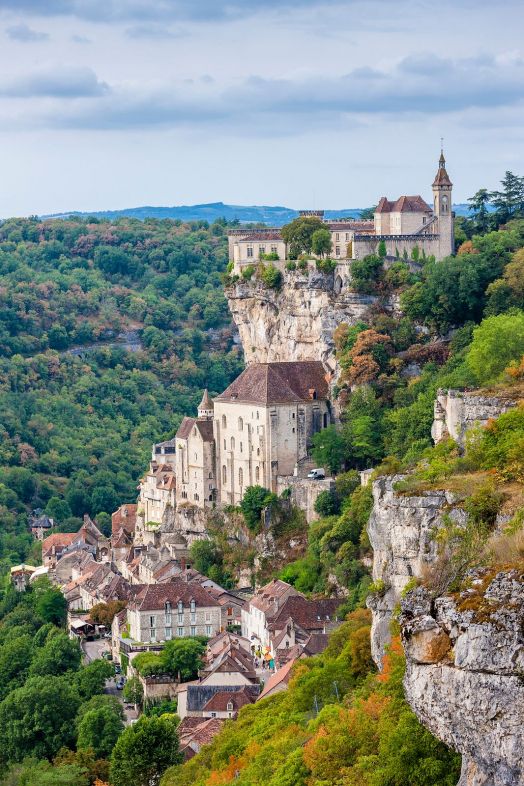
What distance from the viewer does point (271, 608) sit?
65.9 m

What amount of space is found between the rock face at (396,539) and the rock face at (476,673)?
11.6m

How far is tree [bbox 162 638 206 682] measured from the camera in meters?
63.8

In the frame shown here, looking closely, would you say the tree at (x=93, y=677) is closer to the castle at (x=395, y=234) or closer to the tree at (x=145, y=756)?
the tree at (x=145, y=756)

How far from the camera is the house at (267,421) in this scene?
74.5 meters

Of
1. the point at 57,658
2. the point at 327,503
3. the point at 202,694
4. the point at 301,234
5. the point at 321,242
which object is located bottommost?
the point at 57,658

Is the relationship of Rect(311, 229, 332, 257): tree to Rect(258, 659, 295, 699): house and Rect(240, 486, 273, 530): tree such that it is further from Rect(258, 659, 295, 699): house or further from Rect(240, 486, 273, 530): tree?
Rect(258, 659, 295, 699): house

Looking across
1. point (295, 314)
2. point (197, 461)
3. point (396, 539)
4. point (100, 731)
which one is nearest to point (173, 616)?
point (197, 461)

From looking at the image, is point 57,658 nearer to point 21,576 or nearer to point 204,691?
point 204,691

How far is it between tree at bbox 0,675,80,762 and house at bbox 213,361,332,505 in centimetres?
1560

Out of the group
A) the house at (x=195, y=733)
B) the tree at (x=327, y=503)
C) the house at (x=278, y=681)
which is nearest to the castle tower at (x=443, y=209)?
the tree at (x=327, y=503)

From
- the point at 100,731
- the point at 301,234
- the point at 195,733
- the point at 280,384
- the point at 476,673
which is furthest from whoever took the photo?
the point at 301,234

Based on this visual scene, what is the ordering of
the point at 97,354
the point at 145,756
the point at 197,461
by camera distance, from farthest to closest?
1. the point at 97,354
2. the point at 197,461
3. the point at 145,756

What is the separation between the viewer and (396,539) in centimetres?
3950

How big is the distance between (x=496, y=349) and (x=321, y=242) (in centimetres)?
2054
